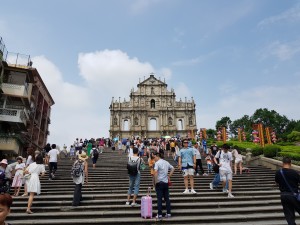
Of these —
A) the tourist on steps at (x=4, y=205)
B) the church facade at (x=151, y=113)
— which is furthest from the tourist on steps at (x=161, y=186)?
the church facade at (x=151, y=113)

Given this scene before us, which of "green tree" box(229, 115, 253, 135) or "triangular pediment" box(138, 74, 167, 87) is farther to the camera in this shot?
"green tree" box(229, 115, 253, 135)

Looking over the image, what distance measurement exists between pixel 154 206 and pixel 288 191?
12.2 ft

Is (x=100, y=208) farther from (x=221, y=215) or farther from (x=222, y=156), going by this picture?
(x=222, y=156)

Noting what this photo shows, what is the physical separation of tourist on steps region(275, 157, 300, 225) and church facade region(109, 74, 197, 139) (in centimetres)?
4872

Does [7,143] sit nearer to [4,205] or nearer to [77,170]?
[77,170]

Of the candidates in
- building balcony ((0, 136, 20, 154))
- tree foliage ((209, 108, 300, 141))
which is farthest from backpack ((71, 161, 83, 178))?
tree foliage ((209, 108, 300, 141))

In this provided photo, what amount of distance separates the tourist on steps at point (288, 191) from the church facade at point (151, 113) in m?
48.7

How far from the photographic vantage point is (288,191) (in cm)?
532

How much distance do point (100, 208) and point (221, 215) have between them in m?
3.44

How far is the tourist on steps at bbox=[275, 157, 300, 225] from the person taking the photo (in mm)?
5203

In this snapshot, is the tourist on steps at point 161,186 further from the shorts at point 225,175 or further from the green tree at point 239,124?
the green tree at point 239,124

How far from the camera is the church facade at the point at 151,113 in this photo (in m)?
54.9

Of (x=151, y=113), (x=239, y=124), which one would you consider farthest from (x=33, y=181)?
(x=239, y=124)

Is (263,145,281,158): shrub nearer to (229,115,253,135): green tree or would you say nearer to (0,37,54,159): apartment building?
(0,37,54,159): apartment building
